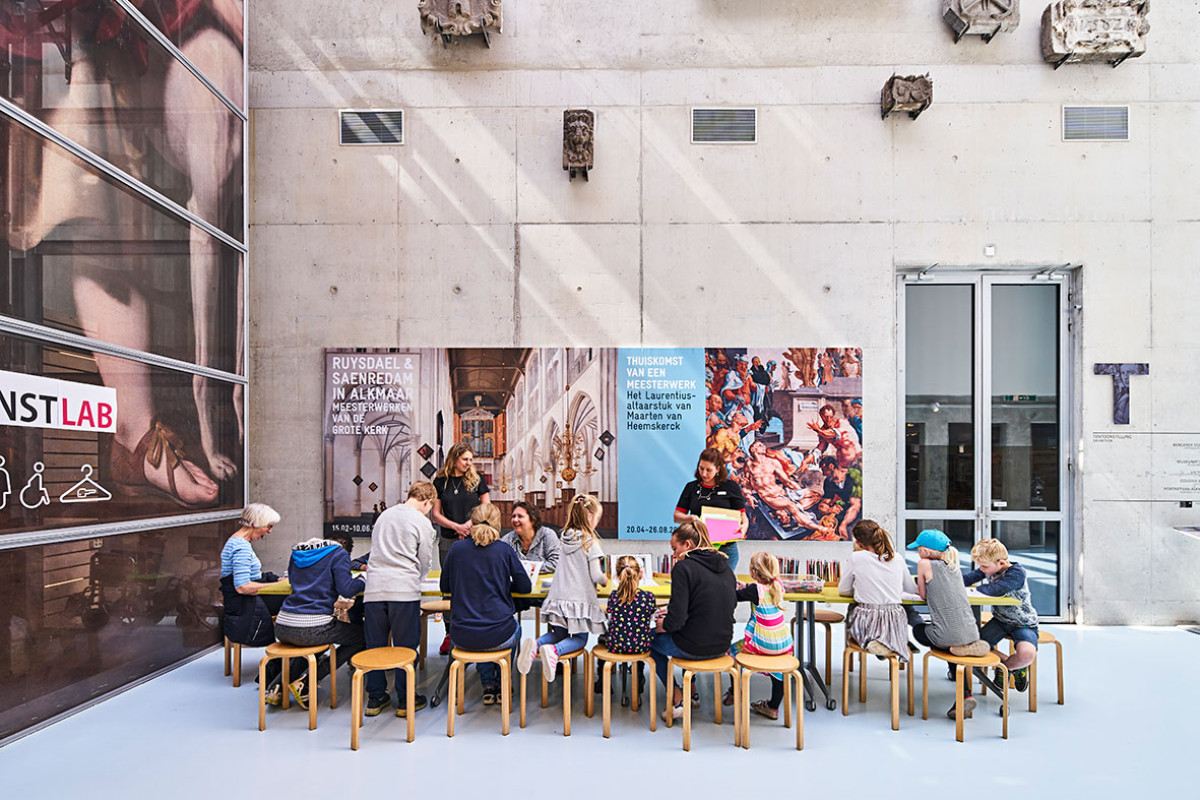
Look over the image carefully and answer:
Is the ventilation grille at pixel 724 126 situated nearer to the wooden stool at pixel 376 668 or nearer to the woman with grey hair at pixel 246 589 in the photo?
the woman with grey hair at pixel 246 589

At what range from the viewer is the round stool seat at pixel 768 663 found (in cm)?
369

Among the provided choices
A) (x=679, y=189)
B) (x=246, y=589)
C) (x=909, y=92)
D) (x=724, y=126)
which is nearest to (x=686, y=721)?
(x=246, y=589)

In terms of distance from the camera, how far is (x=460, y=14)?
627 centimetres

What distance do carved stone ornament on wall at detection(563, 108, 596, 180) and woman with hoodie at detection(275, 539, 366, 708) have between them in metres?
3.95

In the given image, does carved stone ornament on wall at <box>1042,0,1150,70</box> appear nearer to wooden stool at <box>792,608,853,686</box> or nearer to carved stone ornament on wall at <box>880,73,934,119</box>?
carved stone ornament on wall at <box>880,73,934,119</box>

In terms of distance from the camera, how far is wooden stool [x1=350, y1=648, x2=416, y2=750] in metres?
3.71

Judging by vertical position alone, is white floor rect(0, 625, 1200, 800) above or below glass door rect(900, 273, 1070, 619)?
below

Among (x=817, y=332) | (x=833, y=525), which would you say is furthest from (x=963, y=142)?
(x=833, y=525)

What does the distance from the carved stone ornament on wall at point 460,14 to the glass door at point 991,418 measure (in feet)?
15.1

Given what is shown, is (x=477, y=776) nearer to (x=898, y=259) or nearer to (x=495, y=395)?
(x=495, y=395)

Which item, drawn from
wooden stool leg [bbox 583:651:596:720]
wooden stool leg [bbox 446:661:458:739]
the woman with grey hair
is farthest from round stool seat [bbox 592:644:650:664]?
the woman with grey hair

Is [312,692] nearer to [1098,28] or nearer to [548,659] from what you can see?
[548,659]

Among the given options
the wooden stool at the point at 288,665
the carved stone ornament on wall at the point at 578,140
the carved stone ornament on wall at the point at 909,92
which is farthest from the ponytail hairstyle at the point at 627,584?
the carved stone ornament on wall at the point at 909,92

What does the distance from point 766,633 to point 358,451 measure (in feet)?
13.4
